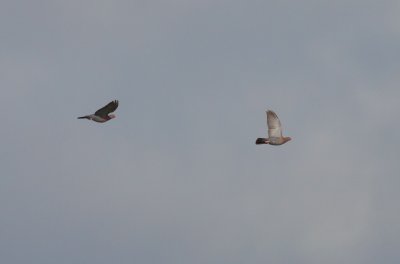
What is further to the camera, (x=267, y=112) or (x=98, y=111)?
(x=98, y=111)

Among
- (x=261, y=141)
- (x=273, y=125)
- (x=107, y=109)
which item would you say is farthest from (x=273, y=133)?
(x=107, y=109)

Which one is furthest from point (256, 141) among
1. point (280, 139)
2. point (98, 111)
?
point (98, 111)

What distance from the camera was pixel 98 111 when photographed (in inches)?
4195

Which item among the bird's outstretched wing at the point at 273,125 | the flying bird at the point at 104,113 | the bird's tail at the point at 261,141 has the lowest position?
the bird's tail at the point at 261,141

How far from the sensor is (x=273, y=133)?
330ft

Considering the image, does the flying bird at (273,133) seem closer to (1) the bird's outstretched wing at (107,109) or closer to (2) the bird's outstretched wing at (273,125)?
(2) the bird's outstretched wing at (273,125)

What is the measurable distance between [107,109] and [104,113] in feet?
3.08

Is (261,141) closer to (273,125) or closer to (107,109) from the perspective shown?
(273,125)

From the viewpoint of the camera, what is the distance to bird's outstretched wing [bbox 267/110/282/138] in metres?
99.6

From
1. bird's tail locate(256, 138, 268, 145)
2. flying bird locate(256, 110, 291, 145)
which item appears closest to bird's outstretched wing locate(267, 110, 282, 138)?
flying bird locate(256, 110, 291, 145)

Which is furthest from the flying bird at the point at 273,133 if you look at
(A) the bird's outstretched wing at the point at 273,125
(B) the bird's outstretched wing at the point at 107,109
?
(B) the bird's outstretched wing at the point at 107,109

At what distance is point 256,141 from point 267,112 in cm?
395

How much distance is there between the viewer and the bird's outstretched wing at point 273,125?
3922 inches

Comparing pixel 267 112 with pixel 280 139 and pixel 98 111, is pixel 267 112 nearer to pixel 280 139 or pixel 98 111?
pixel 280 139
